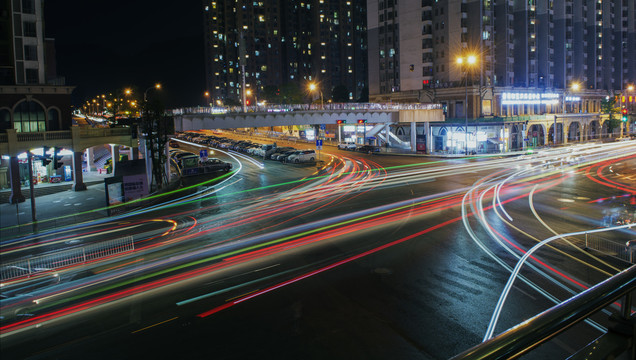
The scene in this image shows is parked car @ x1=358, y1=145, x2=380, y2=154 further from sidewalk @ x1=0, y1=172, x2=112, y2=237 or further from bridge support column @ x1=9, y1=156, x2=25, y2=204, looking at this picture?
bridge support column @ x1=9, y1=156, x2=25, y2=204

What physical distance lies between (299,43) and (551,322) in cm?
19797

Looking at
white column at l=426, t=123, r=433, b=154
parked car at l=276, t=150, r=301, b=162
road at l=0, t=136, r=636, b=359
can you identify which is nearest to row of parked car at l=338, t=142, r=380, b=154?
white column at l=426, t=123, r=433, b=154

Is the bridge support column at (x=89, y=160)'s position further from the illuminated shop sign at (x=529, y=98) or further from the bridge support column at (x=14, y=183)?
the illuminated shop sign at (x=529, y=98)

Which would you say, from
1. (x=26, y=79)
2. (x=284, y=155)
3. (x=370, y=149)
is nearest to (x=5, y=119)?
(x=26, y=79)

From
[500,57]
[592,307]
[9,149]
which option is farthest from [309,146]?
[592,307]

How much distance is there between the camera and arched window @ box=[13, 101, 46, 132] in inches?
1623

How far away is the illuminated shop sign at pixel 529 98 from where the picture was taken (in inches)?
2943

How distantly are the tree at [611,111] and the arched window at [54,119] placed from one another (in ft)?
330

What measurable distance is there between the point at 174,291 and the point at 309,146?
67792 millimetres

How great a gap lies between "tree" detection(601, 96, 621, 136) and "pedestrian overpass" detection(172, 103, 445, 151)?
4921 centimetres

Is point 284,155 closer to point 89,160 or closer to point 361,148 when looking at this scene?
point 361,148

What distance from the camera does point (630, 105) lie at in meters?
104

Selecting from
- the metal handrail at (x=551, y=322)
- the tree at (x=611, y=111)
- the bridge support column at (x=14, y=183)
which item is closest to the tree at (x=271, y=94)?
the tree at (x=611, y=111)

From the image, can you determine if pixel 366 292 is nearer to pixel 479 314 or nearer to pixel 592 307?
pixel 479 314
